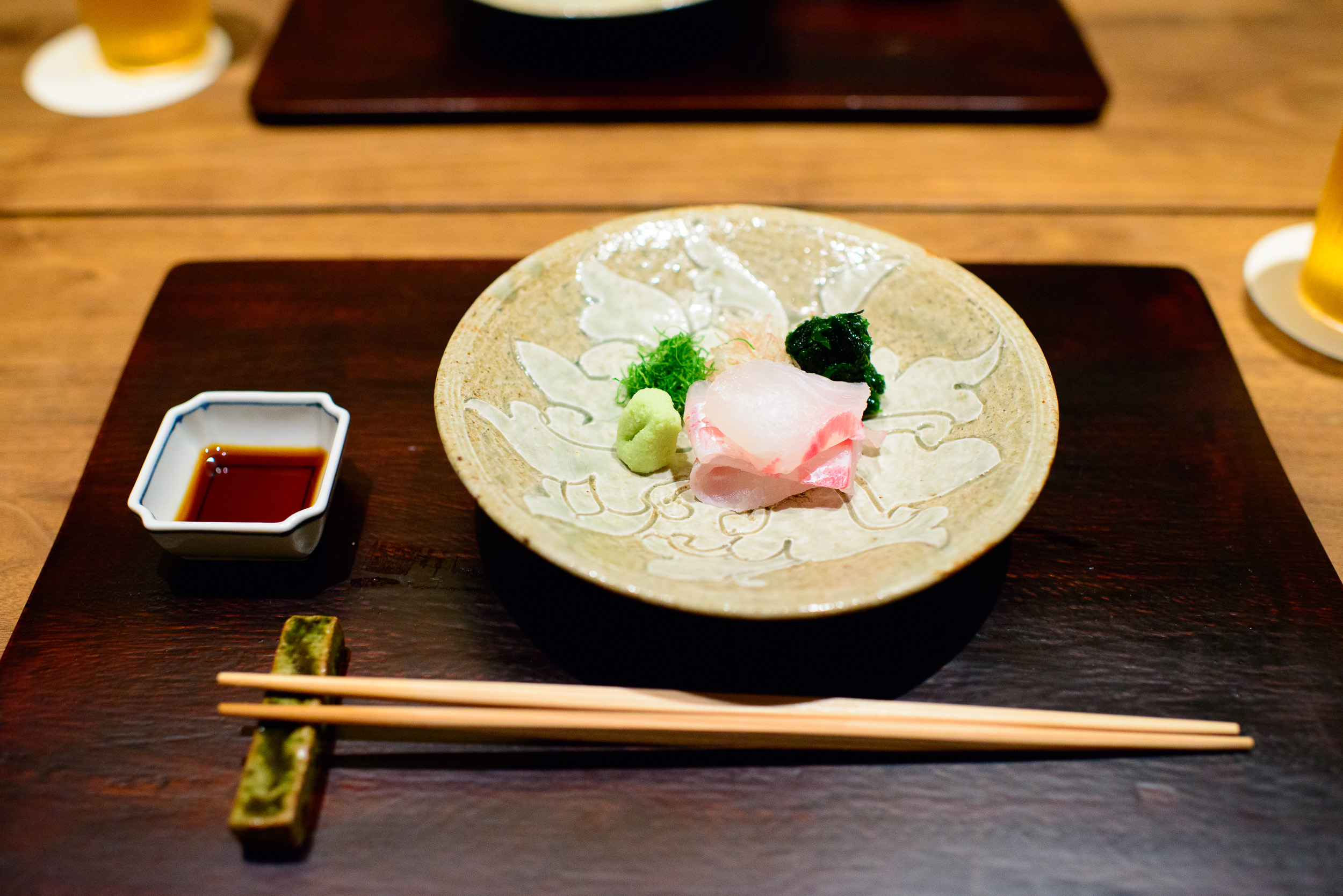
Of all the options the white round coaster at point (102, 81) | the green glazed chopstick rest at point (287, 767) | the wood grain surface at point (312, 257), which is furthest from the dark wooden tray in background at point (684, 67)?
the green glazed chopstick rest at point (287, 767)

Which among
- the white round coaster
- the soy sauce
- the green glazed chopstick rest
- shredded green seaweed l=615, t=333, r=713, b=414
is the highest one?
the white round coaster

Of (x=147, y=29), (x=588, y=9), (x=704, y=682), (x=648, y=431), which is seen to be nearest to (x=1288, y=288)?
(x=648, y=431)

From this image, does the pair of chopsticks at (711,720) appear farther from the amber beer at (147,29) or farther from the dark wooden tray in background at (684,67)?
the amber beer at (147,29)

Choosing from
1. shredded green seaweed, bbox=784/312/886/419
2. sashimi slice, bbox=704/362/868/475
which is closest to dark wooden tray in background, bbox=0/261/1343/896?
sashimi slice, bbox=704/362/868/475

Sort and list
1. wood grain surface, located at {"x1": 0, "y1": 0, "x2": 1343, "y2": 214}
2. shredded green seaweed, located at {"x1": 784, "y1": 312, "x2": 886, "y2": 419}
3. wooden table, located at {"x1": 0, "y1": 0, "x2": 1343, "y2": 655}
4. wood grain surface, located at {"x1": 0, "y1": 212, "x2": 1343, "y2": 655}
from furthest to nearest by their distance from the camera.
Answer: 1. wood grain surface, located at {"x1": 0, "y1": 0, "x2": 1343, "y2": 214}
2. wooden table, located at {"x1": 0, "y1": 0, "x2": 1343, "y2": 655}
3. wood grain surface, located at {"x1": 0, "y1": 212, "x2": 1343, "y2": 655}
4. shredded green seaweed, located at {"x1": 784, "y1": 312, "x2": 886, "y2": 419}

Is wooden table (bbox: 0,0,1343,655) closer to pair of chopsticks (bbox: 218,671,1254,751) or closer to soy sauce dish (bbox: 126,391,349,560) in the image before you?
soy sauce dish (bbox: 126,391,349,560)

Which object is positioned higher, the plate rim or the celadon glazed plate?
the plate rim

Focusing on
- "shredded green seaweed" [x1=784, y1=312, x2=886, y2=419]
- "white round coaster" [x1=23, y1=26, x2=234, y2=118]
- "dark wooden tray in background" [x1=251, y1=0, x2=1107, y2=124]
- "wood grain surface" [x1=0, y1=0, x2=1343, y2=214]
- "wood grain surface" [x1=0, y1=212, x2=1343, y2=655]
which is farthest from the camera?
"white round coaster" [x1=23, y1=26, x2=234, y2=118]
